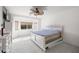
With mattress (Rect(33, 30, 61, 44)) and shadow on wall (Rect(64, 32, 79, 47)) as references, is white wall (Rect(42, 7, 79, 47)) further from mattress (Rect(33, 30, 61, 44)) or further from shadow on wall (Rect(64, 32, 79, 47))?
mattress (Rect(33, 30, 61, 44))

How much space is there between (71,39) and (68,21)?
0.62 metres

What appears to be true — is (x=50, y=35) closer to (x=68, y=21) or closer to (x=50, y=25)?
(x=50, y=25)

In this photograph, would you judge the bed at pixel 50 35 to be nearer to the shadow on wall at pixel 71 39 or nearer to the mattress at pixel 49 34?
the mattress at pixel 49 34

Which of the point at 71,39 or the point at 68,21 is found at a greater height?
the point at 68,21

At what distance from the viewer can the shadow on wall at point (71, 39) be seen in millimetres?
2220

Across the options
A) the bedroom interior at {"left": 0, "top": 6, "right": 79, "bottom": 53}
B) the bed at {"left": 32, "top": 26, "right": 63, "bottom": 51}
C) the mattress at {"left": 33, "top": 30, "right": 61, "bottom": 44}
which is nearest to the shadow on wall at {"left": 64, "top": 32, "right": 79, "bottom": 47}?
the bedroom interior at {"left": 0, "top": 6, "right": 79, "bottom": 53}

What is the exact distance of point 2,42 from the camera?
1.72m

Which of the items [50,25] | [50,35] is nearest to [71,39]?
[50,35]

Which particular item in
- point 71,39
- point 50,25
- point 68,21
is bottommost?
point 71,39

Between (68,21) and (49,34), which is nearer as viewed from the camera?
(68,21)

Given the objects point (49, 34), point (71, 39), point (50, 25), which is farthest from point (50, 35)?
point (71, 39)

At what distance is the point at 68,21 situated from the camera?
2305mm
